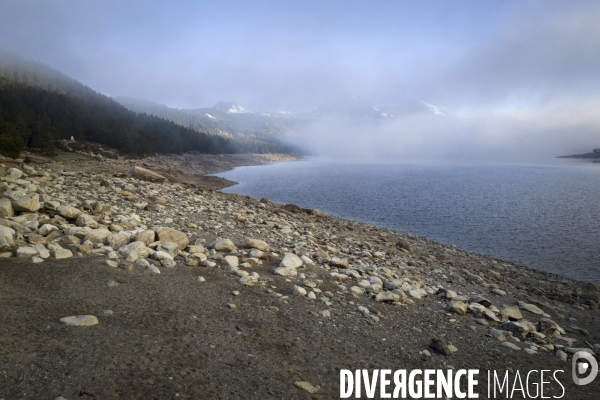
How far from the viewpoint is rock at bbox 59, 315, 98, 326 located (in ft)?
15.9

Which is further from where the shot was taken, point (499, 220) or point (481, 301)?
point (499, 220)

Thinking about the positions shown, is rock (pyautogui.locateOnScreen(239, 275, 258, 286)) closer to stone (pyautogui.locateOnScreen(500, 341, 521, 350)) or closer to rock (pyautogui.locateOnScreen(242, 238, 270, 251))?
rock (pyautogui.locateOnScreen(242, 238, 270, 251))

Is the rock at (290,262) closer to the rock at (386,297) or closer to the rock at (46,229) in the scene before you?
the rock at (386,297)

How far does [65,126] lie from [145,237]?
75.5 m

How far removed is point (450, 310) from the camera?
8.03 meters

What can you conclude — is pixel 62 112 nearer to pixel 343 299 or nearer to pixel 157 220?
pixel 157 220

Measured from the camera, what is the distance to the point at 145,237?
9117 millimetres

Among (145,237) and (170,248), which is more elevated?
(145,237)

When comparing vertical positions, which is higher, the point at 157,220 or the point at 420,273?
the point at 157,220

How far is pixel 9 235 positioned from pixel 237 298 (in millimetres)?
5703

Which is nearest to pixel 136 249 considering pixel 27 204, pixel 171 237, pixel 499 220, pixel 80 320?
pixel 171 237

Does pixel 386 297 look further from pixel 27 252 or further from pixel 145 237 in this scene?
pixel 27 252

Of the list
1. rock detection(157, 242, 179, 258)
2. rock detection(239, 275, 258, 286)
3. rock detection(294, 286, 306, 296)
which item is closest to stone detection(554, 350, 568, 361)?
rock detection(294, 286, 306, 296)

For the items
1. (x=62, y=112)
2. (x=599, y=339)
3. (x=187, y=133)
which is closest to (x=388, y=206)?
(x=599, y=339)
